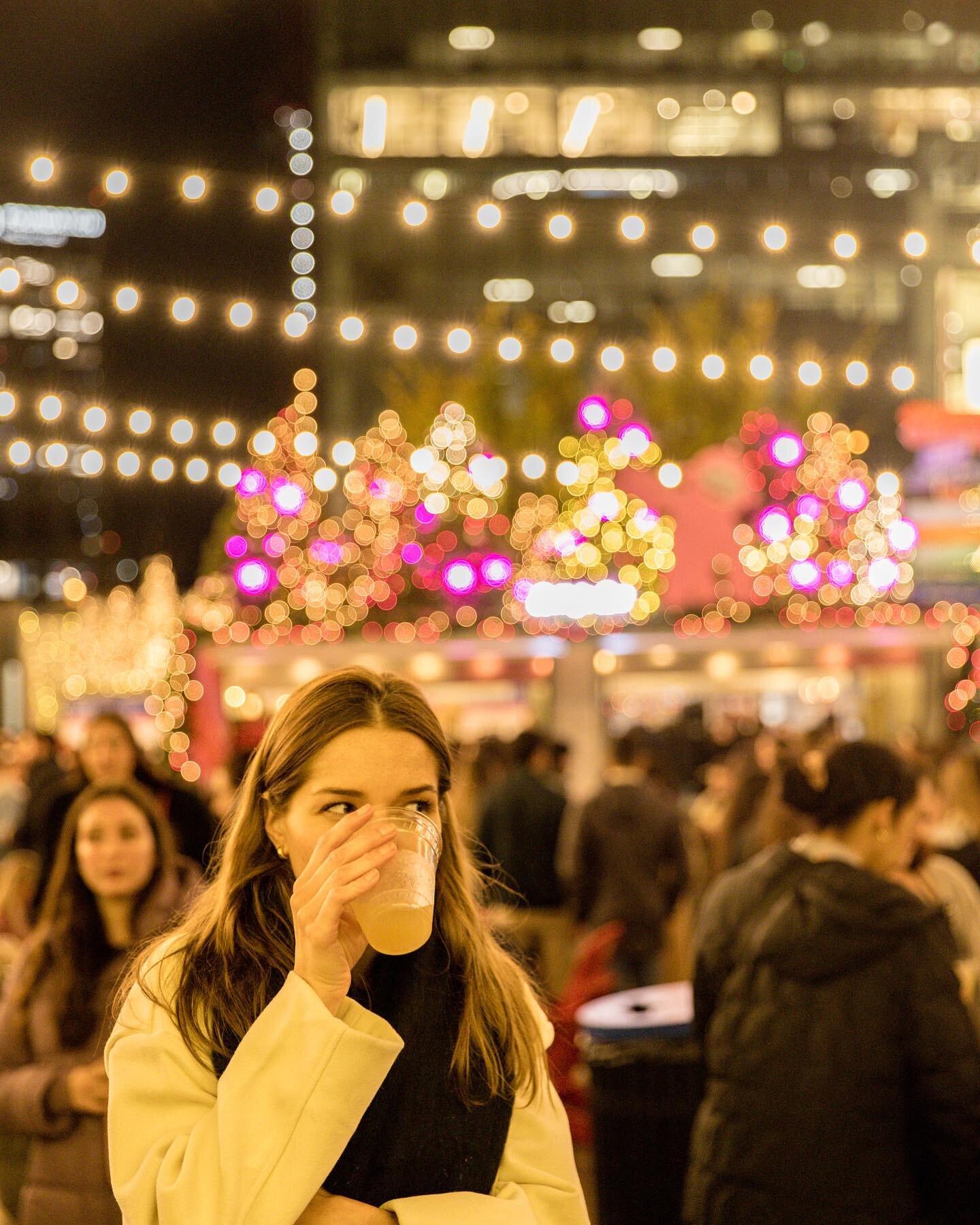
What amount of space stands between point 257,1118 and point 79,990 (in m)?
1.75

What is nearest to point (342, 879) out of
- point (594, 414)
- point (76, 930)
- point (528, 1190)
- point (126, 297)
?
point (528, 1190)

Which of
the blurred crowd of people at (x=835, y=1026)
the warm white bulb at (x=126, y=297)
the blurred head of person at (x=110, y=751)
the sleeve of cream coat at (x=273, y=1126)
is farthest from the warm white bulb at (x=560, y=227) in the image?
the sleeve of cream coat at (x=273, y=1126)

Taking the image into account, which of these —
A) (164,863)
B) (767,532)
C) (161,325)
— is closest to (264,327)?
(161,325)

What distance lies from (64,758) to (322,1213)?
12785 mm

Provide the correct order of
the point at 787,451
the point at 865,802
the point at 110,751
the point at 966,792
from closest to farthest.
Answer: the point at 865,802 < the point at 966,792 < the point at 110,751 < the point at 787,451

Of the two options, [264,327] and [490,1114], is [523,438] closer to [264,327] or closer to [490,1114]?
[264,327]

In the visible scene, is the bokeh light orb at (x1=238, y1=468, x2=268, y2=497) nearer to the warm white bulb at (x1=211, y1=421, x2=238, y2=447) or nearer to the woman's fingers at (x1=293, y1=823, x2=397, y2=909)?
the warm white bulb at (x1=211, y1=421, x2=238, y2=447)

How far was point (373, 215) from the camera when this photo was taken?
94.7ft

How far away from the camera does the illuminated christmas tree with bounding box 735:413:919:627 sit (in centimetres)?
1689

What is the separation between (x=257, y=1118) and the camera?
1.58 metres

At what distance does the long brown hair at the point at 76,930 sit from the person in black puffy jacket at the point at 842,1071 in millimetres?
1373

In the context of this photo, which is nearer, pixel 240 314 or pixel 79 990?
pixel 79 990

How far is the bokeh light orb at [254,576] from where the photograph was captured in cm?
1617

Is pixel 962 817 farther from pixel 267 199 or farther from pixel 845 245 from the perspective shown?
pixel 267 199
